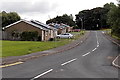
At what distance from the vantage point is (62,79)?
12.2 metres

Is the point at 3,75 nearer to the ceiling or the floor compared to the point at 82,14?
nearer to the floor

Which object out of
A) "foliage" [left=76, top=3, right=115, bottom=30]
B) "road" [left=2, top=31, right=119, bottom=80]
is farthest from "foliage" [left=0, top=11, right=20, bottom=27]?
"road" [left=2, top=31, right=119, bottom=80]

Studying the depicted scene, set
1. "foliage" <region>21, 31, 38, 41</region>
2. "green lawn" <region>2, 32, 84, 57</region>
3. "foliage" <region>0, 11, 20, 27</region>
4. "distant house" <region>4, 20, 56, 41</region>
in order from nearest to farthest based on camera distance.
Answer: "green lawn" <region>2, 32, 84, 57</region> → "foliage" <region>21, 31, 38, 41</region> → "distant house" <region>4, 20, 56, 41</region> → "foliage" <region>0, 11, 20, 27</region>

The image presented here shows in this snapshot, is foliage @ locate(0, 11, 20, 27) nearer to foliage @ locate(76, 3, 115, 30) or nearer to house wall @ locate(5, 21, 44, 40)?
house wall @ locate(5, 21, 44, 40)

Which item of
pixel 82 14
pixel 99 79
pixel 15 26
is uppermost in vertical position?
pixel 82 14

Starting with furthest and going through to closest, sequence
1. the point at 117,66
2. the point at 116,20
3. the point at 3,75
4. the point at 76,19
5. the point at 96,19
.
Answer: the point at 76,19 → the point at 96,19 → the point at 116,20 → the point at 117,66 → the point at 3,75

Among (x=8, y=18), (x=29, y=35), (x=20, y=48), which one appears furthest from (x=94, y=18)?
(x=20, y=48)

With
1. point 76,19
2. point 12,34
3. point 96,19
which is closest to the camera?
point 12,34

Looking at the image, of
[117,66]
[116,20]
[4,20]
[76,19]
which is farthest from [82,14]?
[117,66]

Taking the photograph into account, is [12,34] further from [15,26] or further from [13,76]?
[13,76]

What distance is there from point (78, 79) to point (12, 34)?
43561 mm

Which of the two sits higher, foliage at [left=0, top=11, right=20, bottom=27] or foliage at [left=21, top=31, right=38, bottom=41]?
foliage at [left=0, top=11, right=20, bottom=27]

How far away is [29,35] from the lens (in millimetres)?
52875

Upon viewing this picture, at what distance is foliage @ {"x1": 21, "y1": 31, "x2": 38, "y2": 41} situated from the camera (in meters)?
52.1
